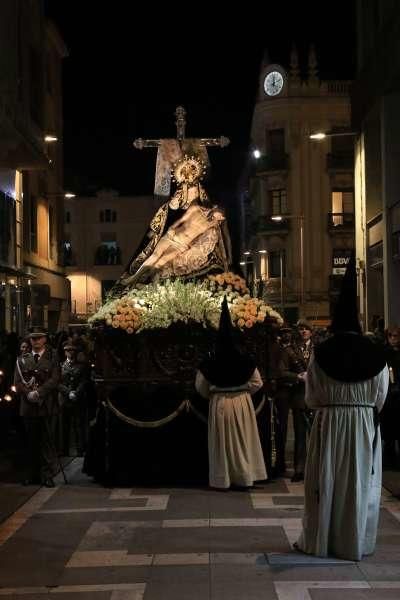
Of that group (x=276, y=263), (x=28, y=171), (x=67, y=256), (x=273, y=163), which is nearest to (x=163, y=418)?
(x=28, y=171)

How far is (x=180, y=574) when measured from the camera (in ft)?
23.7

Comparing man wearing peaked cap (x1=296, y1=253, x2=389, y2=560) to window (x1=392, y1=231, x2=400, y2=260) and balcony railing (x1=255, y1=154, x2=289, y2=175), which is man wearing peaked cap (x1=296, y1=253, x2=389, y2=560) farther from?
balcony railing (x1=255, y1=154, x2=289, y2=175)

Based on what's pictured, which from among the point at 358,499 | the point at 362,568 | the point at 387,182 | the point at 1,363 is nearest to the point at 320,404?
the point at 358,499

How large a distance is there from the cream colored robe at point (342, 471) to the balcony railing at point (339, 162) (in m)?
45.9

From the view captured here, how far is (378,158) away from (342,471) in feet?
67.1

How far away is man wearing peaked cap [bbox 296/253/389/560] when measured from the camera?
746cm

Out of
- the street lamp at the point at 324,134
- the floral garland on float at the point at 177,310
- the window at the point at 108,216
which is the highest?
the window at the point at 108,216

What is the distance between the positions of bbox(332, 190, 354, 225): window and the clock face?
7005mm

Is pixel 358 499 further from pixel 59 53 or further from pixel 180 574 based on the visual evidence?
pixel 59 53

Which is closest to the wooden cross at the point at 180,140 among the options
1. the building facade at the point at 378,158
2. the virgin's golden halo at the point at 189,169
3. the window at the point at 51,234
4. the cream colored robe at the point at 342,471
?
the virgin's golden halo at the point at 189,169

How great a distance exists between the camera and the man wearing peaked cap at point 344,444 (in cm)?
746

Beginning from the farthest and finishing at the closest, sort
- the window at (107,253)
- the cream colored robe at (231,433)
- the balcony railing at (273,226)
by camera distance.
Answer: the window at (107,253), the balcony railing at (273,226), the cream colored robe at (231,433)

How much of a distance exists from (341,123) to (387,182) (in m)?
30.8

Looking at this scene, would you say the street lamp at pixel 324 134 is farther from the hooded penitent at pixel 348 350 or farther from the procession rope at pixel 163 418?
the hooded penitent at pixel 348 350
